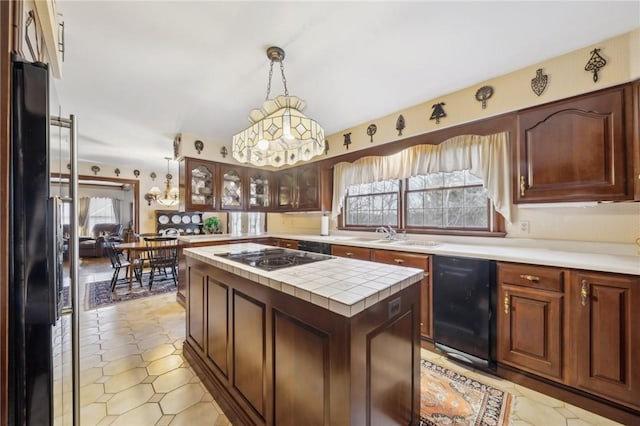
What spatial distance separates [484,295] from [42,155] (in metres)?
2.60

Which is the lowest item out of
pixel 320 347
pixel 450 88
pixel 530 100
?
pixel 320 347

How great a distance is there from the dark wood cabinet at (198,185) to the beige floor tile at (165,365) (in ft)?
7.14

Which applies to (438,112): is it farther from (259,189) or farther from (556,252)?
(259,189)

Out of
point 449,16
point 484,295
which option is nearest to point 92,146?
point 449,16

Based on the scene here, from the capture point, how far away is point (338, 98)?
8.86 ft

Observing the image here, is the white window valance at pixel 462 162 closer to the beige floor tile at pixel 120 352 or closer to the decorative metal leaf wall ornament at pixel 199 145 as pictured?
the decorative metal leaf wall ornament at pixel 199 145

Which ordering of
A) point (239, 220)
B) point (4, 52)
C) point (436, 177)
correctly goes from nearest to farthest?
1. point (4, 52)
2. point (436, 177)
3. point (239, 220)

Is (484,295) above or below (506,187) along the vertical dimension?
below

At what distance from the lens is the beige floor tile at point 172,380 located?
6.11 feet

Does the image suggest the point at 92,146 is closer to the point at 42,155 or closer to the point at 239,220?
the point at 239,220

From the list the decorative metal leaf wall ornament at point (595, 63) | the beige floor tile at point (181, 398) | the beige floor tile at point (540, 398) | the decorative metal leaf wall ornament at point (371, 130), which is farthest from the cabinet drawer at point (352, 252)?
the decorative metal leaf wall ornament at point (595, 63)

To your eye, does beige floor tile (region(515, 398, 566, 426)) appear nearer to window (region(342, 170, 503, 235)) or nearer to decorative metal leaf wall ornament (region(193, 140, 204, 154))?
window (region(342, 170, 503, 235))

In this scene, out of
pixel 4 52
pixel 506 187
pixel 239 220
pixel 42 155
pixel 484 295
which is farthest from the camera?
pixel 239 220

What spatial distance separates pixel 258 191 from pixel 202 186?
1.03 meters
